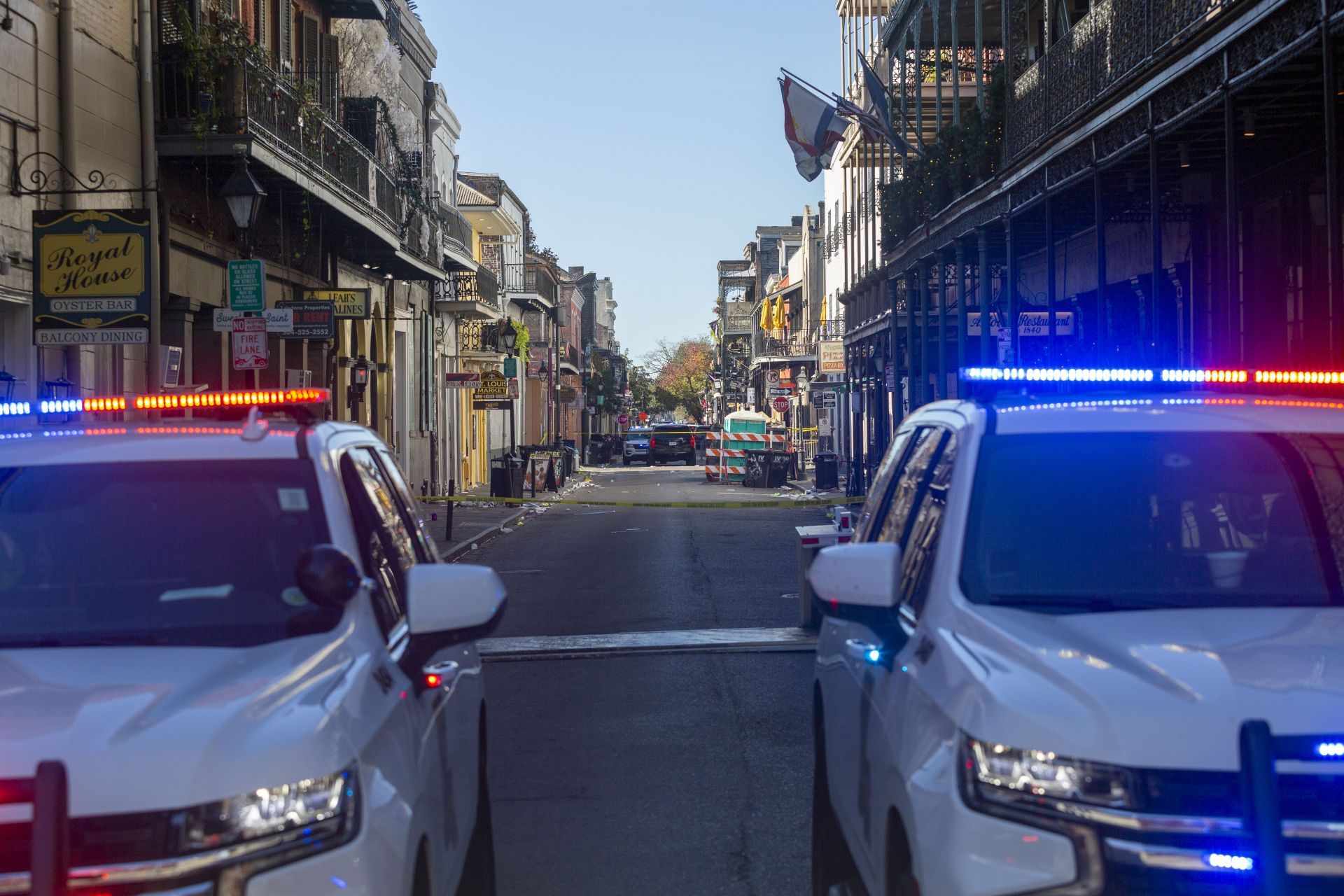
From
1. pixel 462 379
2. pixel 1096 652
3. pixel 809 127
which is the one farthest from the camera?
pixel 462 379

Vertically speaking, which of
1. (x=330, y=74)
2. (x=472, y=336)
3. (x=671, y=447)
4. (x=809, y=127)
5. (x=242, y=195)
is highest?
(x=330, y=74)

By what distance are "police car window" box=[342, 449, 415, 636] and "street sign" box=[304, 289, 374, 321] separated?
21.2m

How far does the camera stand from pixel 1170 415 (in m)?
4.41

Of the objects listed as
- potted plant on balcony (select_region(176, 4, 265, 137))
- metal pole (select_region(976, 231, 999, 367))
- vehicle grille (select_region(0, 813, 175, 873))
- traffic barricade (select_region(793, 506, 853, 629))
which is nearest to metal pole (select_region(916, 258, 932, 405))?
metal pole (select_region(976, 231, 999, 367))

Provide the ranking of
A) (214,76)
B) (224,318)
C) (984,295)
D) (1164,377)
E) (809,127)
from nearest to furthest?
(1164,377), (224,318), (214,76), (984,295), (809,127)

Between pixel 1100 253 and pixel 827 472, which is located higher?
pixel 1100 253

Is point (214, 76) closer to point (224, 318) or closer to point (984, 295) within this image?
point (224, 318)

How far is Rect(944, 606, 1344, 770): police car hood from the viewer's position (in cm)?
305

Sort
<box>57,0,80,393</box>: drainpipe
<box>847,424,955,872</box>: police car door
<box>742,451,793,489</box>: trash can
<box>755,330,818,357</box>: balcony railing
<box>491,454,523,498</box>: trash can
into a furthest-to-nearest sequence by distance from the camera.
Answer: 1. <box>755,330,818,357</box>: balcony railing
2. <box>742,451,793,489</box>: trash can
3. <box>491,454,523,498</box>: trash can
4. <box>57,0,80,393</box>: drainpipe
5. <box>847,424,955,872</box>: police car door

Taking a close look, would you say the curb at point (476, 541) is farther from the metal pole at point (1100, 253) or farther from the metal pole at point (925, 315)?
the metal pole at point (1100, 253)

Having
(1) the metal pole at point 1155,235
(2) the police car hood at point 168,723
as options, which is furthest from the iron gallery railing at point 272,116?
(2) the police car hood at point 168,723

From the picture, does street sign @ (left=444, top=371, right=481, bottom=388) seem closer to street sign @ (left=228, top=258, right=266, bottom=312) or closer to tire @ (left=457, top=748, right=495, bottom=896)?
street sign @ (left=228, top=258, right=266, bottom=312)

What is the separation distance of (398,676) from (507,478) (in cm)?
3223

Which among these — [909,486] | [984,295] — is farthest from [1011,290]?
[909,486]
